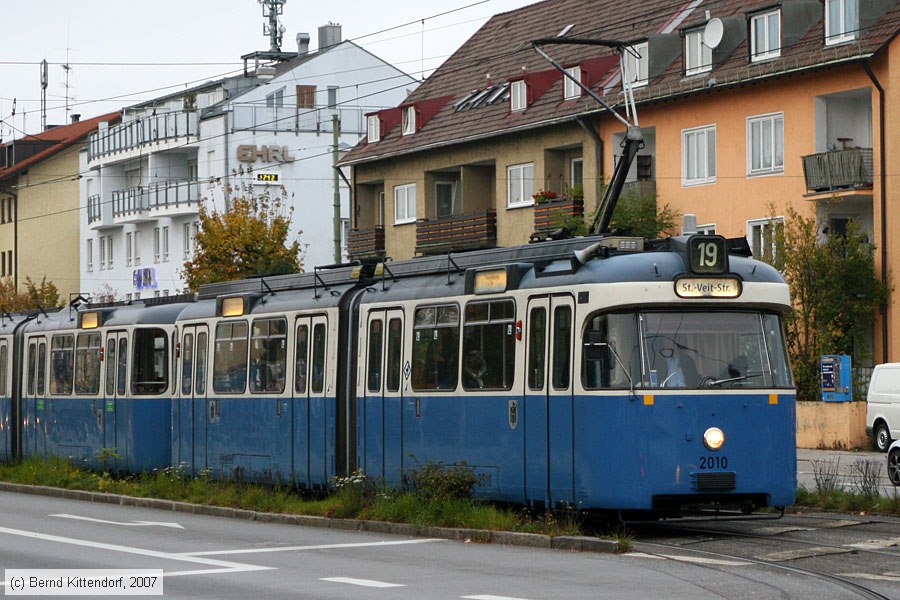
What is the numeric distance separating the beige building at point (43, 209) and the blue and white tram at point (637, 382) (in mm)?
71882

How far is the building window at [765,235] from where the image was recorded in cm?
3922

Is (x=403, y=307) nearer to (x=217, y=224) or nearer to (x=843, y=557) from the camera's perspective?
(x=843, y=557)

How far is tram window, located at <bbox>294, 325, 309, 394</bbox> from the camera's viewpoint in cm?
2292

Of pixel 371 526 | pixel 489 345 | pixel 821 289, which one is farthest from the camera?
pixel 821 289

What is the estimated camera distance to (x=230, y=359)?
24984 millimetres

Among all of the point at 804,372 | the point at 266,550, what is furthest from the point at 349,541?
the point at 804,372

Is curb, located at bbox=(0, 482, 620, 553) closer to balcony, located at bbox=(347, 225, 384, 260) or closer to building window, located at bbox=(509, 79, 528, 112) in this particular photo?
building window, located at bbox=(509, 79, 528, 112)

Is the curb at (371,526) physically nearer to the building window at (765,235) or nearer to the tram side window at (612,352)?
the tram side window at (612,352)

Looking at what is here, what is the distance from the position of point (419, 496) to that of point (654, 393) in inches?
129

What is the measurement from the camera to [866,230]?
40469mm

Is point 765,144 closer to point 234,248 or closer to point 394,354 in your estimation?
point 234,248

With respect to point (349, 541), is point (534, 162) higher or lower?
higher

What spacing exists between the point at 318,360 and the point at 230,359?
9.04 feet

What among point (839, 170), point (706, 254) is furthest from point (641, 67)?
point (706, 254)
